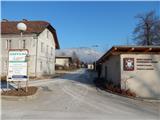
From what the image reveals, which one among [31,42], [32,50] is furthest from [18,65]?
[31,42]

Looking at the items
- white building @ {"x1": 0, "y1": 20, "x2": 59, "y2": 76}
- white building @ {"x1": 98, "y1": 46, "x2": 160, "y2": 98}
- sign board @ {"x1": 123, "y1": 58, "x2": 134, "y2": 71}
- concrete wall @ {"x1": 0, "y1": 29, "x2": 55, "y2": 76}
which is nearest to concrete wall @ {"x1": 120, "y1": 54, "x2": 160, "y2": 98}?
white building @ {"x1": 98, "y1": 46, "x2": 160, "y2": 98}

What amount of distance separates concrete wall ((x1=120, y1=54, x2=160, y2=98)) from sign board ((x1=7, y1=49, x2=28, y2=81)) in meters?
7.20

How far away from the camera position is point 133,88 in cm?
1909

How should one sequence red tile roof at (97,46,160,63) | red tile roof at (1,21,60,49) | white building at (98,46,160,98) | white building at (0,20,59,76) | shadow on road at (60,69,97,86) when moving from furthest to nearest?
red tile roof at (1,21,60,49), white building at (0,20,59,76), shadow on road at (60,69,97,86), white building at (98,46,160,98), red tile roof at (97,46,160,63)

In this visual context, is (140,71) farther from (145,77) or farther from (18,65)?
(18,65)

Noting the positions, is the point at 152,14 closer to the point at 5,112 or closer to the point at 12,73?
the point at 12,73

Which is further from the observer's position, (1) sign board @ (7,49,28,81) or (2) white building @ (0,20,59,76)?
(2) white building @ (0,20,59,76)

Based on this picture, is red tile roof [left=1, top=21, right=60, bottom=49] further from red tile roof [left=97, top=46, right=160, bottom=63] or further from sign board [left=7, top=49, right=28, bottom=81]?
sign board [left=7, top=49, right=28, bottom=81]

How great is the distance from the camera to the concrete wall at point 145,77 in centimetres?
1909

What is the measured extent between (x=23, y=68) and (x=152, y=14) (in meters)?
48.6

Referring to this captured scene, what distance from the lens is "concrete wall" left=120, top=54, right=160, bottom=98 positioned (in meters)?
19.1

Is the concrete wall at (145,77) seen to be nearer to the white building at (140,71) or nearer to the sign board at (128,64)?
the white building at (140,71)

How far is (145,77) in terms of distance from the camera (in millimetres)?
19109

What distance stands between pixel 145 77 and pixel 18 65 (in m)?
9.21
